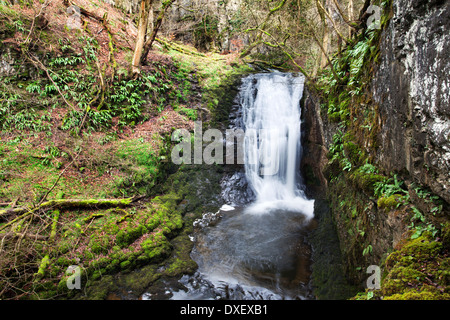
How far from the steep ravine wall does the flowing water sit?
5.16 feet

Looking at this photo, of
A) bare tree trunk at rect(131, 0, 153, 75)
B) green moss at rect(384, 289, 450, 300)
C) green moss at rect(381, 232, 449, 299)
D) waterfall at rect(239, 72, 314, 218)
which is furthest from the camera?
waterfall at rect(239, 72, 314, 218)

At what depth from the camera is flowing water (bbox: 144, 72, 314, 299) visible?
522 centimetres

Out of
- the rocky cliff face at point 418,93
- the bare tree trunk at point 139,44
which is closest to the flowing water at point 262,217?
the rocky cliff face at point 418,93

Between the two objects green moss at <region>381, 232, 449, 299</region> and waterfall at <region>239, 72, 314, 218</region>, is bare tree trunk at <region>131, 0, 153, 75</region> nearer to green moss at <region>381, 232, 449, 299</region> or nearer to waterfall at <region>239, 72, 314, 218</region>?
waterfall at <region>239, 72, 314, 218</region>

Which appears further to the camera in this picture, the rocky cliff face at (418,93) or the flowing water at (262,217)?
the flowing water at (262,217)

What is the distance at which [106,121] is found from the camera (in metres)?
8.38

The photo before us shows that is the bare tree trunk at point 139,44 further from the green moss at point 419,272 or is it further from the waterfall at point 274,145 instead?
the green moss at point 419,272

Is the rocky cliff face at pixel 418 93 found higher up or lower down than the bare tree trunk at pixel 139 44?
lower down

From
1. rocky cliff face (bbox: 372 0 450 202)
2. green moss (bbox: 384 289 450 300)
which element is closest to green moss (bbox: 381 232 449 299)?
green moss (bbox: 384 289 450 300)

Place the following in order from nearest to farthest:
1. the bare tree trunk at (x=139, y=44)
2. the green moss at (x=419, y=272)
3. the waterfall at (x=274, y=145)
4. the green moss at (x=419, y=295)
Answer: the green moss at (x=419, y=295)
the green moss at (x=419, y=272)
the bare tree trunk at (x=139, y=44)
the waterfall at (x=274, y=145)

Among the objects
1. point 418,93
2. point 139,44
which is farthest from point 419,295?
point 139,44

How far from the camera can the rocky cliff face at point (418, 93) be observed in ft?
8.64

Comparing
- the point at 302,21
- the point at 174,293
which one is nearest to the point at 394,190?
the point at 174,293
